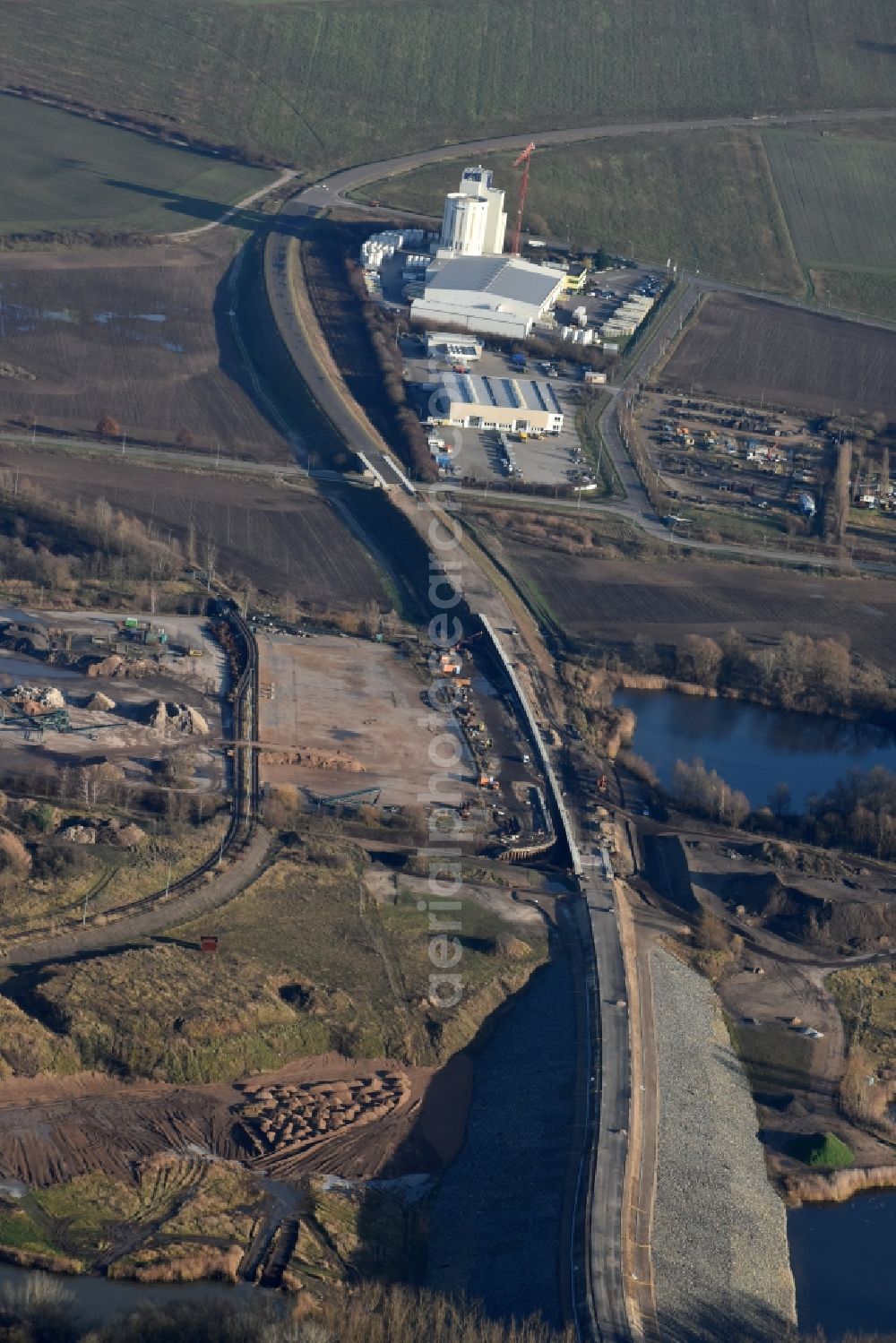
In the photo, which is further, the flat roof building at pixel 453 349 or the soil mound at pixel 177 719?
the flat roof building at pixel 453 349

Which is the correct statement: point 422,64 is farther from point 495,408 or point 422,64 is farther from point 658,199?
point 495,408

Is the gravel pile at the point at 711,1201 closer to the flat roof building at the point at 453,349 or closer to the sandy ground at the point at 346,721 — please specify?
the sandy ground at the point at 346,721

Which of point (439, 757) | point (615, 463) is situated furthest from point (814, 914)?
point (615, 463)

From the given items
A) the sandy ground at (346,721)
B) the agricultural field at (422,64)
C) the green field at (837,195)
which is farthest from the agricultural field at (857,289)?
the sandy ground at (346,721)

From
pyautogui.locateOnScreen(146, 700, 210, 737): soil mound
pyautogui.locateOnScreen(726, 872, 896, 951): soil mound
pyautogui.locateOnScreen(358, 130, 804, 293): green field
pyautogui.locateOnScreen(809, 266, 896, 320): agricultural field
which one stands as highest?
pyautogui.locateOnScreen(358, 130, 804, 293): green field

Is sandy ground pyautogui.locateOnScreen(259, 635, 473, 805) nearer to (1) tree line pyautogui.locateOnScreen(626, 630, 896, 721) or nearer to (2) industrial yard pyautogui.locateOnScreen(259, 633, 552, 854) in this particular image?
(2) industrial yard pyautogui.locateOnScreen(259, 633, 552, 854)

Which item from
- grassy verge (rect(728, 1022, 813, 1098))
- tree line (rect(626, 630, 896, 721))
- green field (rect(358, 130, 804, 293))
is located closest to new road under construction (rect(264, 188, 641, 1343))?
grassy verge (rect(728, 1022, 813, 1098))
